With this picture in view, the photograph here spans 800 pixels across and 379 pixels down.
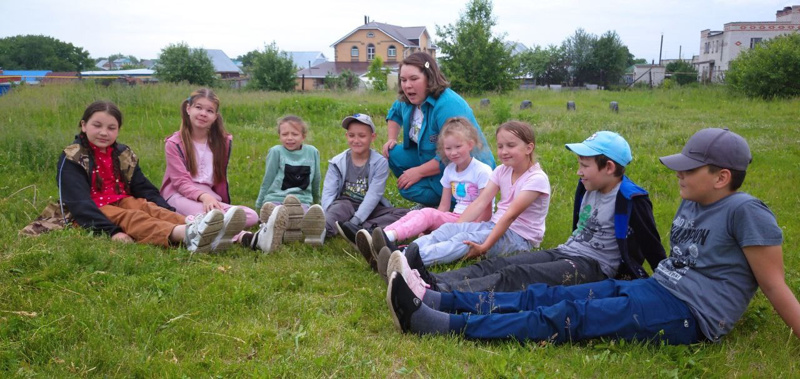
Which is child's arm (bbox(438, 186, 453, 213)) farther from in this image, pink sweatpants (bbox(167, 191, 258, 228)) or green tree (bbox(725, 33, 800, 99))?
green tree (bbox(725, 33, 800, 99))

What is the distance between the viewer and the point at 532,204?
4.71 meters

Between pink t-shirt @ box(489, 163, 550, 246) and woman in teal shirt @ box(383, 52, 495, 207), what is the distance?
68 cm

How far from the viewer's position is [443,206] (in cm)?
540

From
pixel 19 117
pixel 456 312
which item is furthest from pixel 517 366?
pixel 19 117

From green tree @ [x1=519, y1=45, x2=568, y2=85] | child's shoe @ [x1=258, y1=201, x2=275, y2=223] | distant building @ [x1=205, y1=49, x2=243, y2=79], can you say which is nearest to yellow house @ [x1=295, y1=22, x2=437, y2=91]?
green tree @ [x1=519, y1=45, x2=568, y2=85]

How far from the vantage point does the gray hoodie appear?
5586 mm

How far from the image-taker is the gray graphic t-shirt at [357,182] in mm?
5820

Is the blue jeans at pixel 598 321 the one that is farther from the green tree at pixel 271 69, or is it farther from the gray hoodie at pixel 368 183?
the green tree at pixel 271 69

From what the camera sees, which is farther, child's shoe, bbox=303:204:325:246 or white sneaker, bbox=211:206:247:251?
child's shoe, bbox=303:204:325:246

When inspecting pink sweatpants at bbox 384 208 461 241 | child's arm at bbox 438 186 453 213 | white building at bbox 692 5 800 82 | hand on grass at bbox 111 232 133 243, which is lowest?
hand on grass at bbox 111 232 133 243

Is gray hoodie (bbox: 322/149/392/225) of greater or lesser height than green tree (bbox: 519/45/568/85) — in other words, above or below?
below

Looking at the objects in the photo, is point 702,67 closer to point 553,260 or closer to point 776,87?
point 776,87

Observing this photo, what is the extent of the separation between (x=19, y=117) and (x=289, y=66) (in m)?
32.6

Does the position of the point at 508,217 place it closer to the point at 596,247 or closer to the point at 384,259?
the point at 596,247
